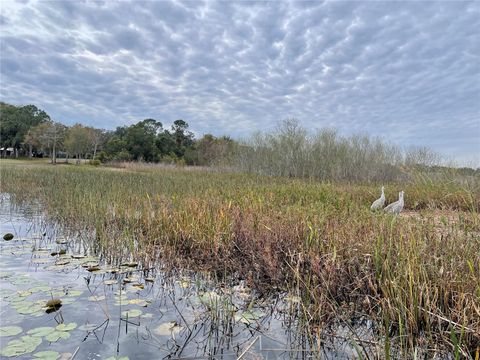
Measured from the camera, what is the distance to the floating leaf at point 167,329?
259cm

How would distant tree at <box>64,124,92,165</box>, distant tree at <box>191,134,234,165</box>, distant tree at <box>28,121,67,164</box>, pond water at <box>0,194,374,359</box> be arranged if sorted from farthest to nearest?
distant tree at <box>64,124,92,165</box> → distant tree at <box>28,121,67,164</box> → distant tree at <box>191,134,234,165</box> → pond water at <box>0,194,374,359</box>

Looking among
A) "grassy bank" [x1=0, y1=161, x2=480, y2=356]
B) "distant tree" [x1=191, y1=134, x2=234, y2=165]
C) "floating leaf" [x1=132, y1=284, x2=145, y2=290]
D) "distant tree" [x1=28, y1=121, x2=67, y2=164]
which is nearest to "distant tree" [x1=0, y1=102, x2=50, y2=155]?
"distant tree" [x1=28, y1=121, x2=67, y2=164]

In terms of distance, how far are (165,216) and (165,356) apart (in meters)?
3.38

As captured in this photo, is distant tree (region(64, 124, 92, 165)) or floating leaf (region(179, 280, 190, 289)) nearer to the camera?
floating leaf (region(179, 280, 190, 289))

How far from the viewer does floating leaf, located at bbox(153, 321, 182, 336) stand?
2.59 m

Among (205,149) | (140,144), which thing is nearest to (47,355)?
(205,149)

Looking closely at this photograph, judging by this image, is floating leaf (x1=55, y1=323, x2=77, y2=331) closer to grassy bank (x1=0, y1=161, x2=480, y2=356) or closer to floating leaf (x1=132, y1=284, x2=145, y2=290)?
floating leaf (x1=132, y1=284, x2=145, y2=290)

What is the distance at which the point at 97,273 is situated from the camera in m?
3.84

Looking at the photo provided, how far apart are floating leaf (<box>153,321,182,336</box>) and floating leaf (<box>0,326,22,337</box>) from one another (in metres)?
1.00

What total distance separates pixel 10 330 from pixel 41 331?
22 cm

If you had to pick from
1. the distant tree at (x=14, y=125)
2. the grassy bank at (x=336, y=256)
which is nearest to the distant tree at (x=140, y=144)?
the distant tree at (x=14, y=125)

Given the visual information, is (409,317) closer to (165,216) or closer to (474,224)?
(474,224)

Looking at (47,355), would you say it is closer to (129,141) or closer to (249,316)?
(249,316)

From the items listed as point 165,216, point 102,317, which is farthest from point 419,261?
point 165,216
